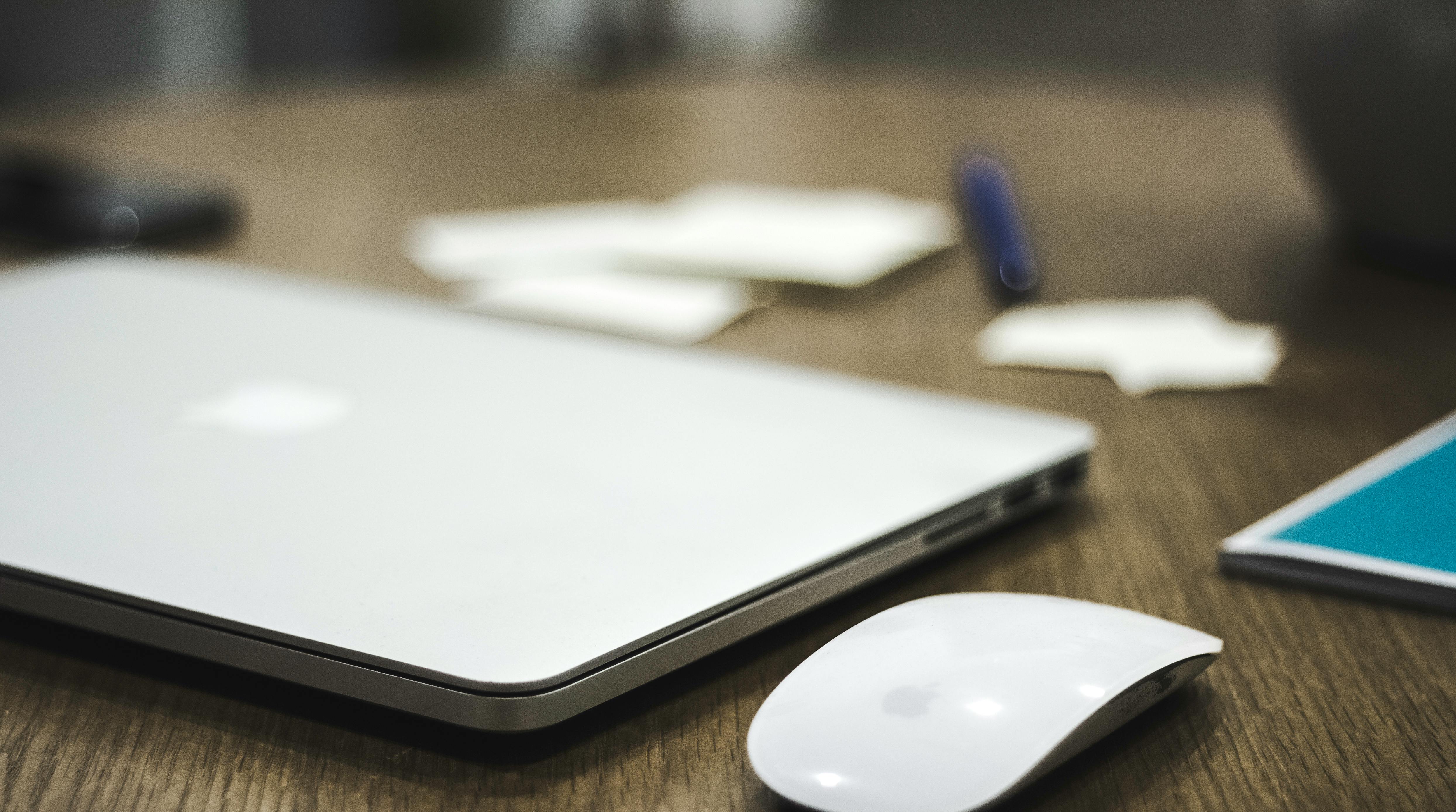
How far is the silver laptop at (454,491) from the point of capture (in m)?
0.30

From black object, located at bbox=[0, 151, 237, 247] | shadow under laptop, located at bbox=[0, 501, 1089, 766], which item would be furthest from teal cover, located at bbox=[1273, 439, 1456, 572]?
black object, located at bbox=[0, 151, 237, 247]

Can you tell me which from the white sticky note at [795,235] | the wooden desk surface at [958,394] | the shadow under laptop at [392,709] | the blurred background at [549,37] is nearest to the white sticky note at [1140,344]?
the wooden desk surface at [958,394]

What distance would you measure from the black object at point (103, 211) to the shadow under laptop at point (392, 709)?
518 mm

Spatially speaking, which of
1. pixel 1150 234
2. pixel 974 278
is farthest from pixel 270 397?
pixel 1150 234

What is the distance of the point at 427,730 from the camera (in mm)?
303

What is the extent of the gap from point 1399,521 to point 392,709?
0.31 meters

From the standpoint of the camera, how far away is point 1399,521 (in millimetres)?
385

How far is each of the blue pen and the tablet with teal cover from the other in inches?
12.5

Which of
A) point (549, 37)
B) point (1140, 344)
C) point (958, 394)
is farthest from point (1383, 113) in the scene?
point (549, 37)

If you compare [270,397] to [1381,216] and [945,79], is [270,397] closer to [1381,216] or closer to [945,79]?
[1381,216]

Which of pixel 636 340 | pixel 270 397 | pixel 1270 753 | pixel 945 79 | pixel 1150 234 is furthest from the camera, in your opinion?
pixel 945 79

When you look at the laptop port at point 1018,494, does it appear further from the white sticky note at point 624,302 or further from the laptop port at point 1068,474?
the white sticky note at point 624,302

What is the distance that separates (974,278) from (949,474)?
15.2 inches

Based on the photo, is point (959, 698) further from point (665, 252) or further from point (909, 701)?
point (665, 252)
